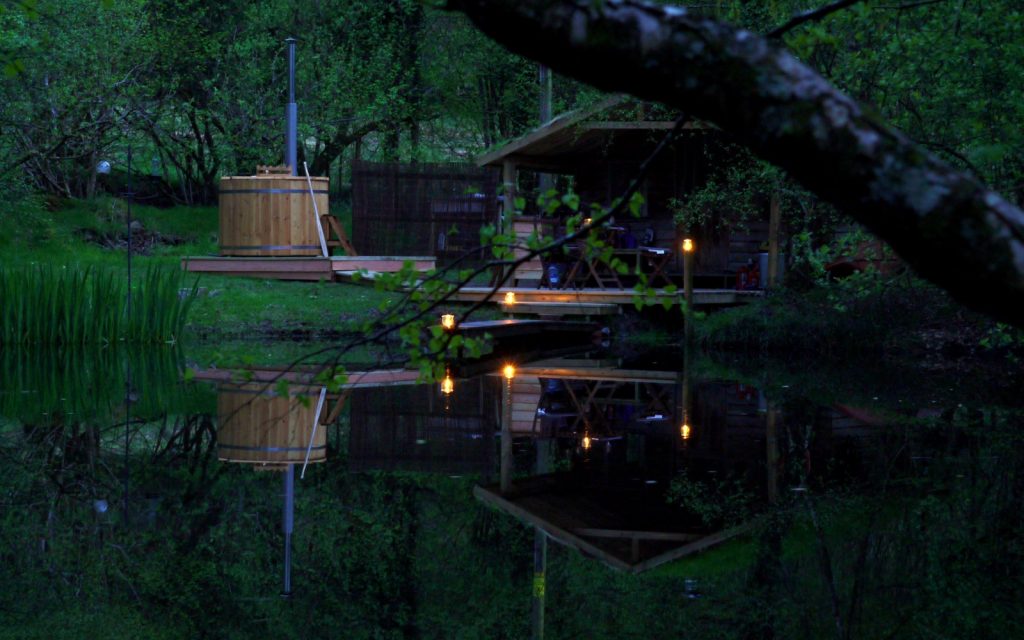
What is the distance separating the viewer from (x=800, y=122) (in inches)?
79.8

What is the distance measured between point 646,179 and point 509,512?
45.2ft

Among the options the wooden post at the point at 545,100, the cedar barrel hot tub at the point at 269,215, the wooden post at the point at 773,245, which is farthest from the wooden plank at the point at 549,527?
the wooden post at the point at 545,100

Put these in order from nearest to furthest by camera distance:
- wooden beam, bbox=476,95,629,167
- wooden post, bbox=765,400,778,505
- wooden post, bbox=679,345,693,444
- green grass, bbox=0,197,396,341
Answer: wooden post, bbox=765,400,778,505
wooden post, bbox=679,345,693,444
wooden beam, bbox=476,95,629,167
green grass, bbox=0,197,396,341

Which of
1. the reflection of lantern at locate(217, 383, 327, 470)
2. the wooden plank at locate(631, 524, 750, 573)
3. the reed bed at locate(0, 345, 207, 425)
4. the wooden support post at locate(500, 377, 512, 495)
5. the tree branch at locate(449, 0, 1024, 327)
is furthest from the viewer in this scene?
the reed bed at locate(0, 345, 207, 425)

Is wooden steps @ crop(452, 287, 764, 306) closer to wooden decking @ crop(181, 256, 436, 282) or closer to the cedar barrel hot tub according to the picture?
wooden decking @ crop(181, 256, 436, 282)

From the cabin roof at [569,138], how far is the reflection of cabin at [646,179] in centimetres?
2

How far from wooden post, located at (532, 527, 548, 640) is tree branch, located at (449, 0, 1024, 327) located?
3.59m

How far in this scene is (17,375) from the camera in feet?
44.4

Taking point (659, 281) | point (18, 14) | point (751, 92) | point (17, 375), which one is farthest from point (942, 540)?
point (18, 14)

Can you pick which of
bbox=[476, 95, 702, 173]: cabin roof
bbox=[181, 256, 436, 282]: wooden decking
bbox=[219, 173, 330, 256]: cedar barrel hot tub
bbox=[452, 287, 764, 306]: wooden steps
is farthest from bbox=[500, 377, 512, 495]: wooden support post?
bbox=[219, 173, 330, 256]: cedar barrel hot tub

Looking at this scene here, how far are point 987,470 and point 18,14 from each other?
16.9m

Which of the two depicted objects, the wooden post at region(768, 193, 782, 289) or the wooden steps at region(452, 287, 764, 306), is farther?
the wooden steps at region(452, 287, 764, 306)

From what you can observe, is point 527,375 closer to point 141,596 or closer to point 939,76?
point 939,76

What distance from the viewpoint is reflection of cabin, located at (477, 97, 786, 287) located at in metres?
19.6
